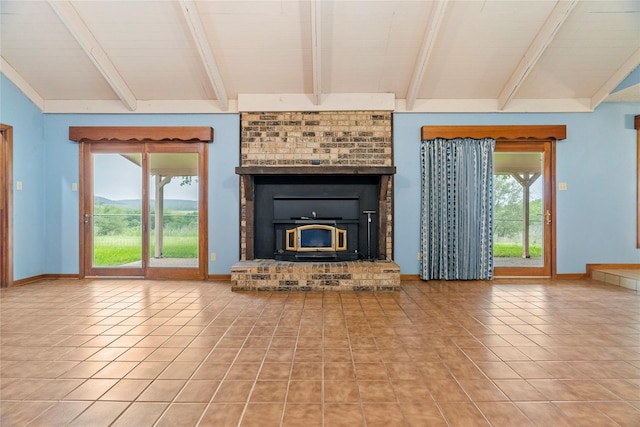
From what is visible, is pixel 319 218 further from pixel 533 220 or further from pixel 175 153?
pixel 533 220

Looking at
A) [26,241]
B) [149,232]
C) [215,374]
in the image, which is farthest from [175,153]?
[215,374]

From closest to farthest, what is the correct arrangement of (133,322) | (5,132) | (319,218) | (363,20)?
(133,322) → (363,20) → (5,132) → (319,218)

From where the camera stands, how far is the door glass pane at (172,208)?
5246 mm

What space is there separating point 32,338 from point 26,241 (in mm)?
2880

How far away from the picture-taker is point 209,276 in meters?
5.17

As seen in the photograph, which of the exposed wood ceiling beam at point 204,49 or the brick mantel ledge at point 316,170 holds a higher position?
the exposed wood ceiling beam at point 204,49

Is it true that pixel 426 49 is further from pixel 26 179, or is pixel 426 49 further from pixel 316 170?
pixel 26 179

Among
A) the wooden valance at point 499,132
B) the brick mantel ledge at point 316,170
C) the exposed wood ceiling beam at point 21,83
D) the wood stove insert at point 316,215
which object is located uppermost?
the exposed wood ceiling beam at point 21,83

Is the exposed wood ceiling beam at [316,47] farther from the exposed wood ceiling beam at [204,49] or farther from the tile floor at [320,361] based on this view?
the tile floor at [320,361]

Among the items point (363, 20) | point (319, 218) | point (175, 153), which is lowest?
point (319, 218)

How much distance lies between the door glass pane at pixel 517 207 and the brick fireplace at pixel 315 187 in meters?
1.63

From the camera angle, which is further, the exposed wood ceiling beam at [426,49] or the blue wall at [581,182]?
the blue wall at [581,182]

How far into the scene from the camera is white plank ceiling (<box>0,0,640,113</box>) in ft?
12.7

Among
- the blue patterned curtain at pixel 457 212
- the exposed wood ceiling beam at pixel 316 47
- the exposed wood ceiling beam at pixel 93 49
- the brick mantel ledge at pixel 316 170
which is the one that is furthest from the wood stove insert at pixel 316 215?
the exposed wood ceiling beam at pixel 93 49
